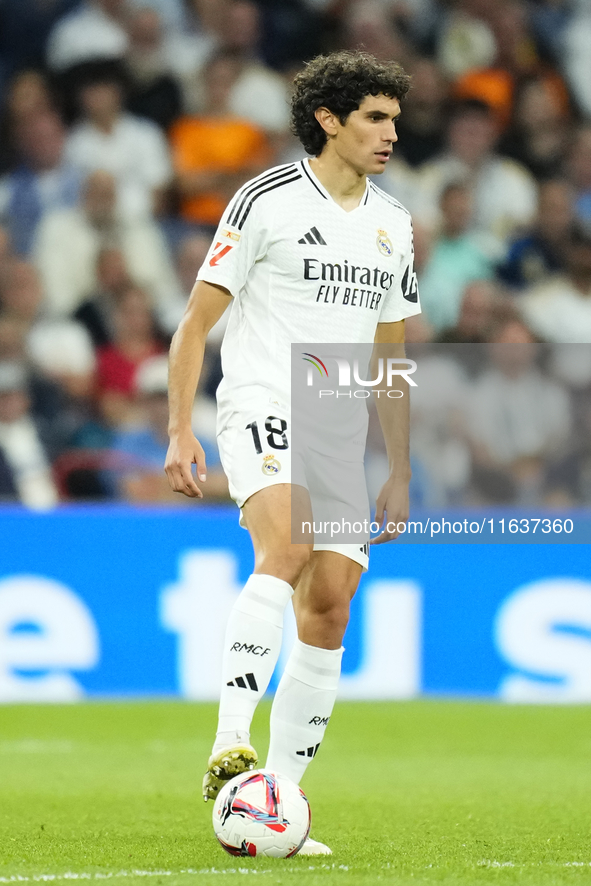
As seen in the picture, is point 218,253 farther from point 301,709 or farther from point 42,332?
point 42,332

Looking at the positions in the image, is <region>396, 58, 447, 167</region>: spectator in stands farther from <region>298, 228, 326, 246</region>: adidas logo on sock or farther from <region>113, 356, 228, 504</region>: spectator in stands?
<region>298, 228, 326, 246</region>: adidas logo on sock

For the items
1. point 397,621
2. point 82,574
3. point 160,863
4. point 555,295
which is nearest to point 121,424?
point 82,574

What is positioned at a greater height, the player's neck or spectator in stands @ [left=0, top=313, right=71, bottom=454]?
the player's neck

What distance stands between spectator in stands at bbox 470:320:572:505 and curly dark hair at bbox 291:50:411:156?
4375 mm

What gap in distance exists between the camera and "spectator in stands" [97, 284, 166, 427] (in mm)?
8938

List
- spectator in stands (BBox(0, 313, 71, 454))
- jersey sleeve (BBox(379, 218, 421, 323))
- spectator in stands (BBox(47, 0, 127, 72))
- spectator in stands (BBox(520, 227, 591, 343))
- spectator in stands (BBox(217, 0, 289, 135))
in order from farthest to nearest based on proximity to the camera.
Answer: spectator in stands (BBox(217, 0, 289, 135))
spectator in stands (BBox(47, 0, 127, 72))
spectator in stands (BBox(520, 227, 591, 343))
spectator in stands (BBox(0, 313, 71, 454))
jersey sleeve (BBox(379, 218, 421, 323))

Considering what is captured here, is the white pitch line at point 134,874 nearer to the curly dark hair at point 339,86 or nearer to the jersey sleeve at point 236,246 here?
the jersey sleeve at point 236,246

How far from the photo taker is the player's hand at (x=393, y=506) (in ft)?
14.5

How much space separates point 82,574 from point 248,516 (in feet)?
13.6

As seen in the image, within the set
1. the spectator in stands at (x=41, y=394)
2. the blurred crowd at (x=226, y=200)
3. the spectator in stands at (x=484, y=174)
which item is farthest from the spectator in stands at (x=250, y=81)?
the spectator in stands at (x=41, y=394)

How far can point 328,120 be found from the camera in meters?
4.21

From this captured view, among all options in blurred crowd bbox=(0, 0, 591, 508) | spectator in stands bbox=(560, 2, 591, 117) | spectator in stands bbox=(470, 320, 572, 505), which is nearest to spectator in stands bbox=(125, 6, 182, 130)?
blurred crowd bbox=(0, 0, 591, 508)

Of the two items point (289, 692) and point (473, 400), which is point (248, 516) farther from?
point (473, 400)

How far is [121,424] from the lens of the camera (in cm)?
880
